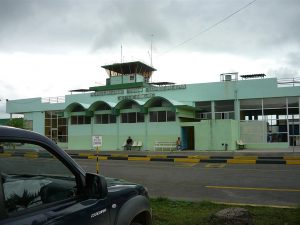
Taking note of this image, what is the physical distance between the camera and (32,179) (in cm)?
318

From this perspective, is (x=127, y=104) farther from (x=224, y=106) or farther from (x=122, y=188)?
(x=122, y=188)

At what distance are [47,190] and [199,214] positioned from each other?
15.3 feet

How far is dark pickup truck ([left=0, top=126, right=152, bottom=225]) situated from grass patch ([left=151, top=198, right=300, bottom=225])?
328cm

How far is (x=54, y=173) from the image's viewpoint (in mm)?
3342

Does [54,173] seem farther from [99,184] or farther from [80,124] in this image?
[80,124]

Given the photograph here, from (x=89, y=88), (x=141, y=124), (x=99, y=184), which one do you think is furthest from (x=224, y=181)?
(x=89, y=88)

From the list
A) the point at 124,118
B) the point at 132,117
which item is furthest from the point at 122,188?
the point at 124,118

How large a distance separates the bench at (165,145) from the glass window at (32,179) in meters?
29.0

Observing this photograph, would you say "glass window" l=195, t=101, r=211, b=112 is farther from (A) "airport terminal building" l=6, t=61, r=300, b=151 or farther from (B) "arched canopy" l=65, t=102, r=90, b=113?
(B) "arched canopy" l=65, t=102, r=90, b=113

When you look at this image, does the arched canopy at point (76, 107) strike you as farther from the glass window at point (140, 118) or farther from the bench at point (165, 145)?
the bench at point (165, 145)

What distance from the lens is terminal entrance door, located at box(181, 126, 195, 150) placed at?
32703mm

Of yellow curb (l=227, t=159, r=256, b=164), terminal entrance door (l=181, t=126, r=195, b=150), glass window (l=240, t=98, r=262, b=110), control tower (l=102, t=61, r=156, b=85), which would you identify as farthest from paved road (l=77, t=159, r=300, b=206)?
control tower (l=102, t=61, r=156, b=85)

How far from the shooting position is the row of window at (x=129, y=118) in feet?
109

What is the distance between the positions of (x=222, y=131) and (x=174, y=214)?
2348cm
